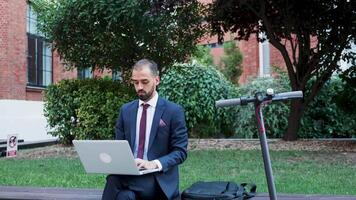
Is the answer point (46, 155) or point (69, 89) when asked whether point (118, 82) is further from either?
point (46, 155)

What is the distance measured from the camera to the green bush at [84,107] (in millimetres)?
11789

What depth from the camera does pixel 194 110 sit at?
15148mm

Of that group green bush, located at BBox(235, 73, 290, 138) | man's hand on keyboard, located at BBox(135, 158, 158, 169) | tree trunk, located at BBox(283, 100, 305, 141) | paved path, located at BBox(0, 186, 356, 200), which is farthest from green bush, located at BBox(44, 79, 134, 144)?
man's hand on keyboard, located at BBox(135, 158, 158, 169)

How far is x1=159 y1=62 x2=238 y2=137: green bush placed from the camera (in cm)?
1520

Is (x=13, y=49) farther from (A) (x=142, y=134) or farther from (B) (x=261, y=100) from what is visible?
(B) (x=261, y=100)

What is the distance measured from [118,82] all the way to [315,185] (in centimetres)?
734

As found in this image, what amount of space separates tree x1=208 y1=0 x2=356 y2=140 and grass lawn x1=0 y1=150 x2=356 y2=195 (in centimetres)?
256

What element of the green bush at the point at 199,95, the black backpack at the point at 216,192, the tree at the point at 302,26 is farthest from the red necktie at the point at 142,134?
the green bush at the point at 199,95

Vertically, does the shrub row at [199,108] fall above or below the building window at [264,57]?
below

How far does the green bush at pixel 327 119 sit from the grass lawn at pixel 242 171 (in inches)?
205

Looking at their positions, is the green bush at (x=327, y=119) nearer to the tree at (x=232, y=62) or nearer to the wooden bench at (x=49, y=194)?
the wooden bench at (x=49, y=194)

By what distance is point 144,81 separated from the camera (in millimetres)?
3807

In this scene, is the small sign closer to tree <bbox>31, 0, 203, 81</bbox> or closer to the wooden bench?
tree <bbox>31, 0, 203, 81</bbox>

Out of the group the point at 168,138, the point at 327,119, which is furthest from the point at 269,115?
the point at 168,138
